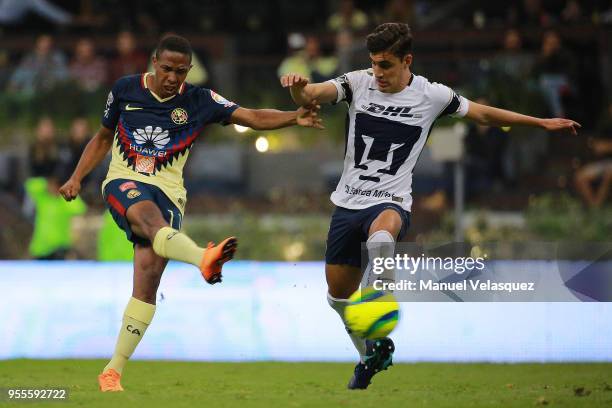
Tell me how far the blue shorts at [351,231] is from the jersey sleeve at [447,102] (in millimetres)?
853

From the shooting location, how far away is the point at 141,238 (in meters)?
10.0

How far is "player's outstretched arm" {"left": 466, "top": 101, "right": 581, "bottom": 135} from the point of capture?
34.0 feet

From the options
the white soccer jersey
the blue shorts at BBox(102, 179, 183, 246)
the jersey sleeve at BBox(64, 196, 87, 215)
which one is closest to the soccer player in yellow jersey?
the blue shorts at BBox(102, 179, 183, 246)

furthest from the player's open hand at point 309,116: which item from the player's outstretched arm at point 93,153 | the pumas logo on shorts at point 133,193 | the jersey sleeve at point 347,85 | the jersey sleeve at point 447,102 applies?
the player's outstretched arm at point 93,153

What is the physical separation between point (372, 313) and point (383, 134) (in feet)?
4.88

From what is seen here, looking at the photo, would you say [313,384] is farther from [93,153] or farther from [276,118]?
[93,153]

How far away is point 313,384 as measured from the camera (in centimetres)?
1148

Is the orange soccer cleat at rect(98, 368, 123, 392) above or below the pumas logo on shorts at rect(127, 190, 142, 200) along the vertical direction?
below

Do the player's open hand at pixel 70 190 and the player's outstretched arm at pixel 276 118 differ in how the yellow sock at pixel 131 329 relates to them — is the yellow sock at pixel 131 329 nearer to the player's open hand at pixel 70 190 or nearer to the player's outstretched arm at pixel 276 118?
the player's open hand at pixel 70 190

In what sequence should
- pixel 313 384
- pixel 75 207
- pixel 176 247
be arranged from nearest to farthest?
pixel 176 247 < pixel 313 384 < pixel 75 207

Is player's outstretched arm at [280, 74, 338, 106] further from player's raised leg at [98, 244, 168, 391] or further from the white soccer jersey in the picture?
player's raised leg at [98, 244, 168, 391]

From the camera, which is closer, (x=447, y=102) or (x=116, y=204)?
(x=116, y=204)

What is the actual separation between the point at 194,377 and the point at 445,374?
2.26 meters

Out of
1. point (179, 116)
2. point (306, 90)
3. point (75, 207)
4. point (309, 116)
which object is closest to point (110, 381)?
point (179, 116)
